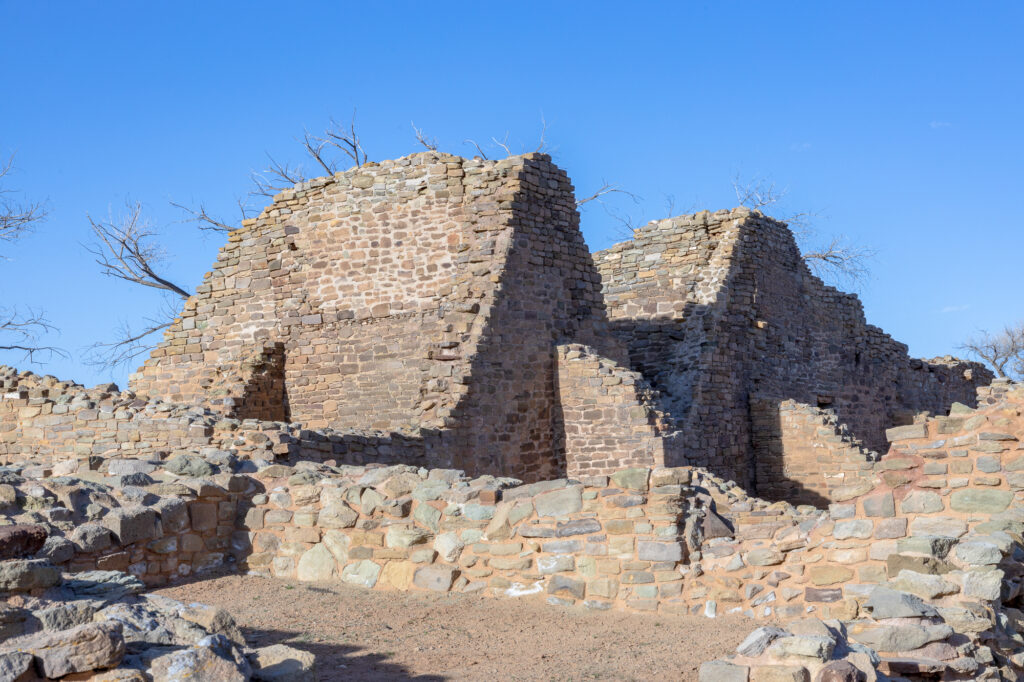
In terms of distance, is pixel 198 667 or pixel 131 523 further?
pixel 131 523

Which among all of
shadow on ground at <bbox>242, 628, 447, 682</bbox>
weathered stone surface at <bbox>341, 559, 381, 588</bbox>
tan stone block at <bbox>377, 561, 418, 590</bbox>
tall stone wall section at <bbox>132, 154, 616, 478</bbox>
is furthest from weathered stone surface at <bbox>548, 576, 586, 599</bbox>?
tall stone wall section at <bbox>132, 154, 616, 478</bbox>

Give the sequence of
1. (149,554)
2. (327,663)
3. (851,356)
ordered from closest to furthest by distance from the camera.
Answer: (327,663)
(149,554)
(851,356)

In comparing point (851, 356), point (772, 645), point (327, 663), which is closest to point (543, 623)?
point (327, 663)

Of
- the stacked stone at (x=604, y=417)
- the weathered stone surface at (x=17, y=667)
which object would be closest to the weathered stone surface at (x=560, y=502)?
the weathered stone surface at (x=17, y=667)

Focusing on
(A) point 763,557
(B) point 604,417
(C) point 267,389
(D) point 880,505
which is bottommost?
(A) point 763,557

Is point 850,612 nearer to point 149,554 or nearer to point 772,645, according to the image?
point 772,645

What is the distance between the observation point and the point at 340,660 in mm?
5535

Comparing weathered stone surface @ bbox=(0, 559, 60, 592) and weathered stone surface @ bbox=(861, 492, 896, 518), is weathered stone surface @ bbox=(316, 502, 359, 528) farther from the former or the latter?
weathered stone surface @ bbox=(861, 492, 896, 518)

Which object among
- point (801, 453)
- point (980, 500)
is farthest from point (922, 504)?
point (801, 453)

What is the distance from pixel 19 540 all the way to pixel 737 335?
44.9ft

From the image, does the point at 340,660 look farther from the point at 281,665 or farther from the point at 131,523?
the point at 131,523

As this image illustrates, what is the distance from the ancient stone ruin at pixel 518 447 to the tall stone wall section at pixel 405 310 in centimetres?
4

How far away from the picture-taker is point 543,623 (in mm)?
6516

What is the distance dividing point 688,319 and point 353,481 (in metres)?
10.2
